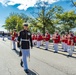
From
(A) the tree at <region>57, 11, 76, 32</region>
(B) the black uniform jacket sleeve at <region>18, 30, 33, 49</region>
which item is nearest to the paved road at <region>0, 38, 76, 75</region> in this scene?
(B) the black uniform jacket sleeve at <region>18, 30, 33, 49</region>

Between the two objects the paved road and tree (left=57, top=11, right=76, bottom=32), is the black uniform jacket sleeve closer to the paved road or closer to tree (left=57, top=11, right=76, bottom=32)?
the paved road

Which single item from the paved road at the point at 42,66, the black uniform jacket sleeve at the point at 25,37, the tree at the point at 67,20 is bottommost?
the paved road at the point at 42,66

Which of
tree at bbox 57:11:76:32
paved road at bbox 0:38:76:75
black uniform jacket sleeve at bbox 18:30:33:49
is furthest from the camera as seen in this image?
tree at bbox 57:11:76:32

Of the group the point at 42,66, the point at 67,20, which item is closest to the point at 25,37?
the point at 42,66

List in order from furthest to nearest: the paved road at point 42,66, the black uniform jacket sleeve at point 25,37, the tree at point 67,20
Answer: the tree at point 67,20
the black uniform jacket sleeve at point 25,37
the paved road at point 42,66

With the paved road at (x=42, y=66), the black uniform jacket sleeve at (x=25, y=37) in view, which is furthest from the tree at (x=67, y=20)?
the black uniform jacket sleeve at (x=25, y=37)

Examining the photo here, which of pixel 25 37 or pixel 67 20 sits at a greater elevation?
pixel 67 20

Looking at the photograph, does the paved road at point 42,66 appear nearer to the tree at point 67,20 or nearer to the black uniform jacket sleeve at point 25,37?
the black uniform jacket sleeve at point 25,37

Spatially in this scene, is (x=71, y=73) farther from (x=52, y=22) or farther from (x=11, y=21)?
(x=11, y=21)

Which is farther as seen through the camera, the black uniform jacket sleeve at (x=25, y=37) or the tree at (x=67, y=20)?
the tree at (x=67, y=20)

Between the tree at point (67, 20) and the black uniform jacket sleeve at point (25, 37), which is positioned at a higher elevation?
the tree at point (67, 20)

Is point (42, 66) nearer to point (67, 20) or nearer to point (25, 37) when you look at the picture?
point (25, 37)

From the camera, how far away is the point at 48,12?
56.2m

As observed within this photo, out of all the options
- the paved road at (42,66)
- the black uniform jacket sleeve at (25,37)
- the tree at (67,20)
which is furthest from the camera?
the tree at (67,20)
